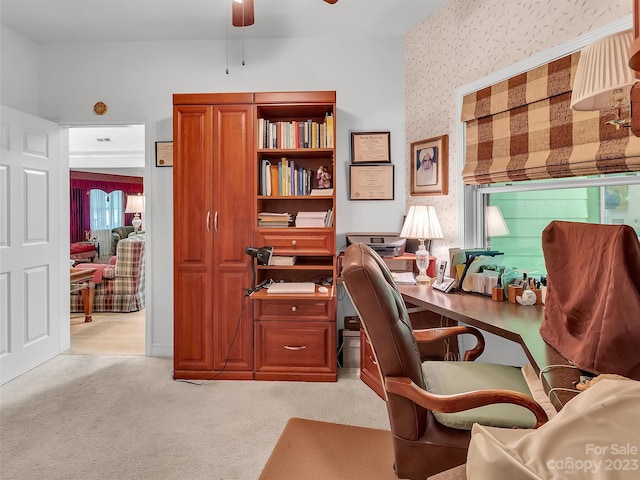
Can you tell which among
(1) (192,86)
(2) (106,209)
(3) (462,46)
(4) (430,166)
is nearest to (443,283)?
(4) (430,166)

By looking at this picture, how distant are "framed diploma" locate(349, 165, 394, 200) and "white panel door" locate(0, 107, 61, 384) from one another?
2559 mm

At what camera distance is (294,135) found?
124 inches

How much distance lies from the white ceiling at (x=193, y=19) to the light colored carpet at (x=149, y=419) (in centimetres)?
272

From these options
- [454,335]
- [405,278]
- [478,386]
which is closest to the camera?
[478,386]

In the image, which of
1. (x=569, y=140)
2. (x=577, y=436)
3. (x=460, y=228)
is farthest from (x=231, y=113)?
(x=577, y=436)

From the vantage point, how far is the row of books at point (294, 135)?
10.3ft

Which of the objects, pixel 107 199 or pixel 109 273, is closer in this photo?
pixel 109 273

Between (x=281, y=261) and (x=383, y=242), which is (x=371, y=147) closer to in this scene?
(x=383, y=242)

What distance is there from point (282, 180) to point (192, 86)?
1241 mm

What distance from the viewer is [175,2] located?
117 inches

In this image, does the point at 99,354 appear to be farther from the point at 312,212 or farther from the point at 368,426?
the point at 368,426

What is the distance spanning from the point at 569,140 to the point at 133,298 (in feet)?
16.5

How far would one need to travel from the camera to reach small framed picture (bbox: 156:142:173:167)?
3568mm

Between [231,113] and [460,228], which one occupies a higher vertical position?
[231,113]
